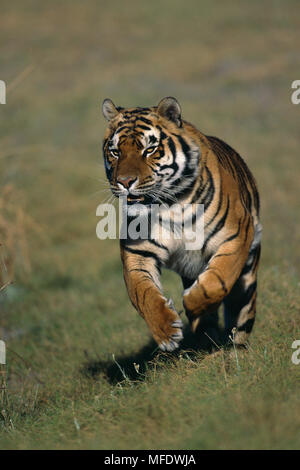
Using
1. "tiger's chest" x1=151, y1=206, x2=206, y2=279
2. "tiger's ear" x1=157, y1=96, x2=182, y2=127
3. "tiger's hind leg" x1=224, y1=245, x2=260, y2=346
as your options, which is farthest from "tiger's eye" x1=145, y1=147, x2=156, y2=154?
"tiger's hind leg" x1=224, y1=245, x2=260, y2=346

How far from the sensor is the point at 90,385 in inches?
175

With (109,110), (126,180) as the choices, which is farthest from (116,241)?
(126,180)

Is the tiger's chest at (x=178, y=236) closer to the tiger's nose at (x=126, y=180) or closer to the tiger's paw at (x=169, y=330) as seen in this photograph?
the tiger's nose at (x=126, y=180)

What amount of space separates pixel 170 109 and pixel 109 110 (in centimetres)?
49

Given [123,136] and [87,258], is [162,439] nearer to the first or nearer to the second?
[123,136]

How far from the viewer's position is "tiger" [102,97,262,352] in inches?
141

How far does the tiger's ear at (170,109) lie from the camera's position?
390cm

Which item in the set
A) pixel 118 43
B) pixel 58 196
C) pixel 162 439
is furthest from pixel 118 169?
pixel 118 43

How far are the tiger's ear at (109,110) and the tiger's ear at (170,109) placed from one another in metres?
0.39

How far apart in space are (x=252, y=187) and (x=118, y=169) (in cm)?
160

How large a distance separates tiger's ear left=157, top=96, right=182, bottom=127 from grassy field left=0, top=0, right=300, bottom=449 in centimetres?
59

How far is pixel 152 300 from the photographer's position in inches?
137

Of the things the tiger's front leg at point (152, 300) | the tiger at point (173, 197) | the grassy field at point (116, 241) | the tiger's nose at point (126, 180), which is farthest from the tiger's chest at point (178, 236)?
the grassy field at point (116, 241)

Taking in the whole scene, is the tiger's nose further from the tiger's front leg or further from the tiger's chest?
the tiger's front leg
